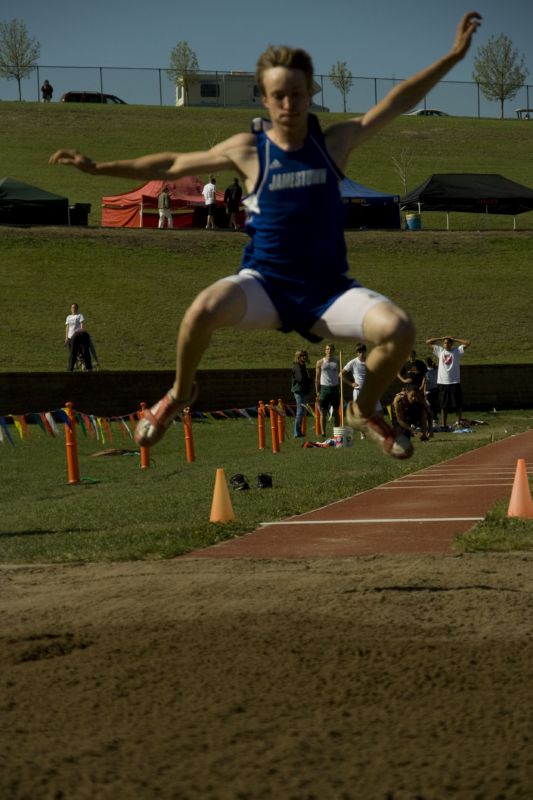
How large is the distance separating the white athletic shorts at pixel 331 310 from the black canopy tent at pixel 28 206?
131ft

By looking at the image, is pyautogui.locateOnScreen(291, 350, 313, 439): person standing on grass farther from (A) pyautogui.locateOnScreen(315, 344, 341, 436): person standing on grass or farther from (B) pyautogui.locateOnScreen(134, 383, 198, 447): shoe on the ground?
(B) pyautogui.locateOnScreen(134, 383, 198, 447): shoe on the ground

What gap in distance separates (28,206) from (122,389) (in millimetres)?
18899

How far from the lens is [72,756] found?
187 inches

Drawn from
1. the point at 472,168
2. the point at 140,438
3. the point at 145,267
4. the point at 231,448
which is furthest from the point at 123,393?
the point at 472,168

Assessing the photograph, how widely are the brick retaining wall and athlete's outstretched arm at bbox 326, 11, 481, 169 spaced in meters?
22.1

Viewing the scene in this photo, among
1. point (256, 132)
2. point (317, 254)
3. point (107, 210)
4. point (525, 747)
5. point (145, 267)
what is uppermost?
point (107, 210)

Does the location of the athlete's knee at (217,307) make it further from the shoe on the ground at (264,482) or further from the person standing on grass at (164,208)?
the person standing on grass at (164,208)

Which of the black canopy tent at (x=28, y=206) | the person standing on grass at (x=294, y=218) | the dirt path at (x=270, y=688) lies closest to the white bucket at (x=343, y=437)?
the dirt path at (x=270, y=688)

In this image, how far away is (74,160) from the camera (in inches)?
256

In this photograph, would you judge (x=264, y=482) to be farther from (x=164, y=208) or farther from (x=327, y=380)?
(x=164, y=208)

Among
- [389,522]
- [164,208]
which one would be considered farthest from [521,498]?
[164,208]

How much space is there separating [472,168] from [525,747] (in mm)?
63461

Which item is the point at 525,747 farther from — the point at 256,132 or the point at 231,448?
the point at 231,448

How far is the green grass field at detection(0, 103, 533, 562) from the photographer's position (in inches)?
521
